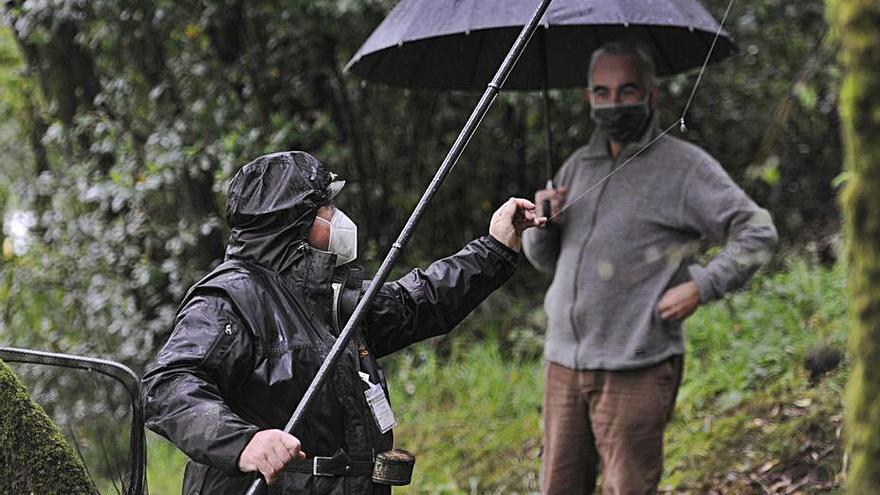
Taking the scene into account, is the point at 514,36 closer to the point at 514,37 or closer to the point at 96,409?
the point at 514,37

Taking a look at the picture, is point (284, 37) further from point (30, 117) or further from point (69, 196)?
point (30, 117)

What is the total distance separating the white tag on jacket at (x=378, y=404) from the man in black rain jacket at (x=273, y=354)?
17mm

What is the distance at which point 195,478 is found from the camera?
3.30 metres

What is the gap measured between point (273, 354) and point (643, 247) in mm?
1852

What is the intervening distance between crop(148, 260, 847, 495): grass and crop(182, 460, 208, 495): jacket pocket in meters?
3.36

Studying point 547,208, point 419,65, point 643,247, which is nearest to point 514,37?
point 419,65

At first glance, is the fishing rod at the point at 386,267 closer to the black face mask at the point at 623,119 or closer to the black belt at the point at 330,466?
the black belt at the point at 330,466

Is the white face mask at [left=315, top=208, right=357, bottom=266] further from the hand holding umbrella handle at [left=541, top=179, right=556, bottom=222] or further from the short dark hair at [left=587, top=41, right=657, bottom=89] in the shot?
the short dark hair at [left=587, top=41, right=657, bottom=89]

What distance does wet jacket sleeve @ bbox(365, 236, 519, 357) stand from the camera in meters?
3.64

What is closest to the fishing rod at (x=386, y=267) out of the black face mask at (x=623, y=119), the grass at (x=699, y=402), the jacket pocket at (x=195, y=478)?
the jacket pocket at (x=195, y=478)

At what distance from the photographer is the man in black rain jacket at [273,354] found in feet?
9.75

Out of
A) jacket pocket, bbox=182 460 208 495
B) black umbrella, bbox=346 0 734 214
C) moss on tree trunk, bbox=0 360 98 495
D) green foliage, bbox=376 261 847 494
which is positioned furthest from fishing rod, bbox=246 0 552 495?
green foliage, bbox=376 261 847 494

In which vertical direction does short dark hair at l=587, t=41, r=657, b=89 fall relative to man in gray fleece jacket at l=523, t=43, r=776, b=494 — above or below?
above

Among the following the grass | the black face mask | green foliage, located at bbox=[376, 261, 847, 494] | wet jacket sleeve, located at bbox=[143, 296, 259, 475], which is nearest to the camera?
wet jacket sleeve, located at bbox=[143, 296, 259, 475]
